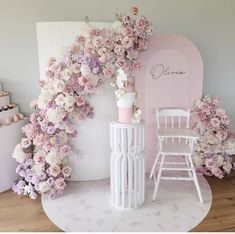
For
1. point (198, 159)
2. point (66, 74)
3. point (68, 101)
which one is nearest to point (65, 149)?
point (68, 101)

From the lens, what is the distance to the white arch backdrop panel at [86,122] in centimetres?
246

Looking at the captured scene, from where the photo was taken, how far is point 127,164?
2.29 m

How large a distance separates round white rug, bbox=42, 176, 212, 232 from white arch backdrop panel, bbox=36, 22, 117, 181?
0.16 meters

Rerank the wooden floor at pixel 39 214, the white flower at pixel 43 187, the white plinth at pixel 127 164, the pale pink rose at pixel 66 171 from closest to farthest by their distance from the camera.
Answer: the wooden floor at pixel 39 214, the white plinth at pixel 127 164, the white flower at pixel 43 187, the pale pink rose at pixel 66 171

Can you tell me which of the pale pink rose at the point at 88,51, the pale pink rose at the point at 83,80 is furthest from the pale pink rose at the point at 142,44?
the pale pink rose at the point at 83,80

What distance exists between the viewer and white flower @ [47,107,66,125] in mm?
2371

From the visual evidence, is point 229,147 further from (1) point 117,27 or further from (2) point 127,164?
(1) point 117,27

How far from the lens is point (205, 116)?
2830 mm

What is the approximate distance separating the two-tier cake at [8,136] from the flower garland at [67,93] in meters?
0.12

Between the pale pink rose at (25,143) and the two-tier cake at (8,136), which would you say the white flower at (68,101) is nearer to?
the pale pink rose at (25,143)

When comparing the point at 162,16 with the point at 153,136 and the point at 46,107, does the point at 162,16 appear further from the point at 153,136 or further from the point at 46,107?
the point at 46,107

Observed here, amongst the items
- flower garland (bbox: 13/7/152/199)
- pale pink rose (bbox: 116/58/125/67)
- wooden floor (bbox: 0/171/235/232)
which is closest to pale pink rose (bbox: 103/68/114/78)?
flower garland (bbox: 13/7/152/199)

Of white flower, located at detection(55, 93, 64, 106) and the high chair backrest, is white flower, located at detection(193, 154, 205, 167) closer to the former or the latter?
the high chair backrest

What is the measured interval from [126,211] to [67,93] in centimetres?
113
